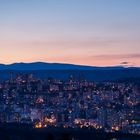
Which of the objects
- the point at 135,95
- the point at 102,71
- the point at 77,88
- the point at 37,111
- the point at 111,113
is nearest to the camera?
the point at 111,113

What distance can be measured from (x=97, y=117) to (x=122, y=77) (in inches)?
1464

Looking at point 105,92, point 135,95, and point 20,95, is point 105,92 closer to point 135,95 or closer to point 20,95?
point 135,95

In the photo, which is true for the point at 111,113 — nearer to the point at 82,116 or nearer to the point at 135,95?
the point at 82,116

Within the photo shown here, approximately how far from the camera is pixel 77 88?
124812 mm

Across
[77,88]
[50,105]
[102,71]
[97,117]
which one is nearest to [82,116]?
[97,117]

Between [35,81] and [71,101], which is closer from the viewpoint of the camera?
[71,101]

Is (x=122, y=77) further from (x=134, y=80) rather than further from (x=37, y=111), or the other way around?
(x=37, y=111)

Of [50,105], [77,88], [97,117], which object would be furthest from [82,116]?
[77,88]

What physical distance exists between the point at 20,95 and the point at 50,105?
10.1 meters

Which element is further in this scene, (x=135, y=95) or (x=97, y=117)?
(x=135, y=95)

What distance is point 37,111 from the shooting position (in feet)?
332

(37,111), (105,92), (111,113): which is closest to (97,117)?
(111,113)

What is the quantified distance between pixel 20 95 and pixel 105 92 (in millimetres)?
18525

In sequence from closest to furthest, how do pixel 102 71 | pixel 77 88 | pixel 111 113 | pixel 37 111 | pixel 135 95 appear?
pixel 111 113
pixel 37 111
pixel 135 95
pixel 77 88
pixel 102 71
